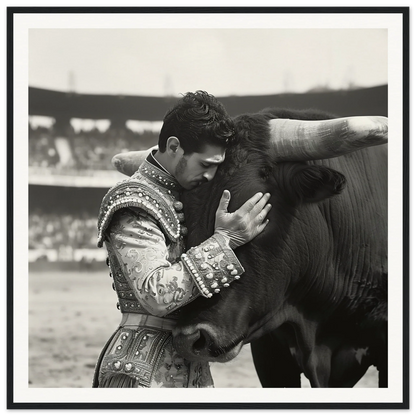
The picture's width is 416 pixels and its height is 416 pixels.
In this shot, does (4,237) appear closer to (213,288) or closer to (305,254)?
(213,288)

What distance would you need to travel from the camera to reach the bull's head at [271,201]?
192cm

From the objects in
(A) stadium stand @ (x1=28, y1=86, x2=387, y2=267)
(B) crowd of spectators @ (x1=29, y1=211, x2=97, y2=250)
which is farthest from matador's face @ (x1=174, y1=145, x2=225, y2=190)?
(B) crowd of spectators @ (x1=29, y1=211, x2=97, y2=250)

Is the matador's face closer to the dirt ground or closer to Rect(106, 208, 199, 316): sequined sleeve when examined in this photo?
Rect(106, 208, 199, 316): sequined sleeve

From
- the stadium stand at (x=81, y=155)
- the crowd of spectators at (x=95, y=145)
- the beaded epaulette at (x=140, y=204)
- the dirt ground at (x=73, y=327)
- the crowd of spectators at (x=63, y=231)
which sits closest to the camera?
the beaded epaulette at (x=140, y=204)

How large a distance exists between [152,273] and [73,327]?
4469 mm

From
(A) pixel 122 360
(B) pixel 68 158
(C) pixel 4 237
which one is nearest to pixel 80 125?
(B) pixel 68 158

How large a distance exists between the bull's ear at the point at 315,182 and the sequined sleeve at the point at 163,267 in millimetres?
339

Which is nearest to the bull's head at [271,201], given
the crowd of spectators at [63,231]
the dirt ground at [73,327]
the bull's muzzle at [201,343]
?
the bull's muzzle at [201,343]

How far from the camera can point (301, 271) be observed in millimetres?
2205

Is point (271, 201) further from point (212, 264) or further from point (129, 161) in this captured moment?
point (129, 161)

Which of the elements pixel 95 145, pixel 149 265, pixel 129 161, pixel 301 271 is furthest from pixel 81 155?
pixel 149 265

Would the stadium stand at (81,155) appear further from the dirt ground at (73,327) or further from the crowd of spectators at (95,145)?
the dirt ground at (73,327)

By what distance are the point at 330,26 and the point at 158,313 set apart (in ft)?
3.82

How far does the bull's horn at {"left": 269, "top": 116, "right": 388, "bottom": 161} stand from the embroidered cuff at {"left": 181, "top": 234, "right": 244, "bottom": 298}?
398mm
